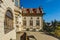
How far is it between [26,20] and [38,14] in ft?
11.1

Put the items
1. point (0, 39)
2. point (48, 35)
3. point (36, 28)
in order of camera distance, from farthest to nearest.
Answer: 1. point (36, 28)
2. point (48, 35)
3. point (0, 39)

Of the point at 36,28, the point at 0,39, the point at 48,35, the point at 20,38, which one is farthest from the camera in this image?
the point at 36,28

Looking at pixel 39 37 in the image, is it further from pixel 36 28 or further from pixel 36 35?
pixel 36 28

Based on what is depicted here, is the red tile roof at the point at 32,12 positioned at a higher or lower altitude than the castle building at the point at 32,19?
higher

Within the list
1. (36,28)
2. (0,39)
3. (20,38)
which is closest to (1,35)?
(0,39)

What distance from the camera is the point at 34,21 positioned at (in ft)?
133

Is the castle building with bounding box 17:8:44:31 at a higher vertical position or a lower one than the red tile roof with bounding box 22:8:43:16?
lower

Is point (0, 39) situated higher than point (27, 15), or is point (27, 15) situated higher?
point (27, 15)

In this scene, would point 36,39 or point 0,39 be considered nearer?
point 0,39

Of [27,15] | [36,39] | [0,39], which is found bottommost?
[36,39]

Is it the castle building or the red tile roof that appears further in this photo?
the red tile roof

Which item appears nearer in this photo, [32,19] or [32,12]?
[32,19]

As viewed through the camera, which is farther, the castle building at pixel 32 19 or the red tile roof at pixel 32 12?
the red tile roof at pixel 32 12

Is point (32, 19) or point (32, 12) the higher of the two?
point (32, 12)
